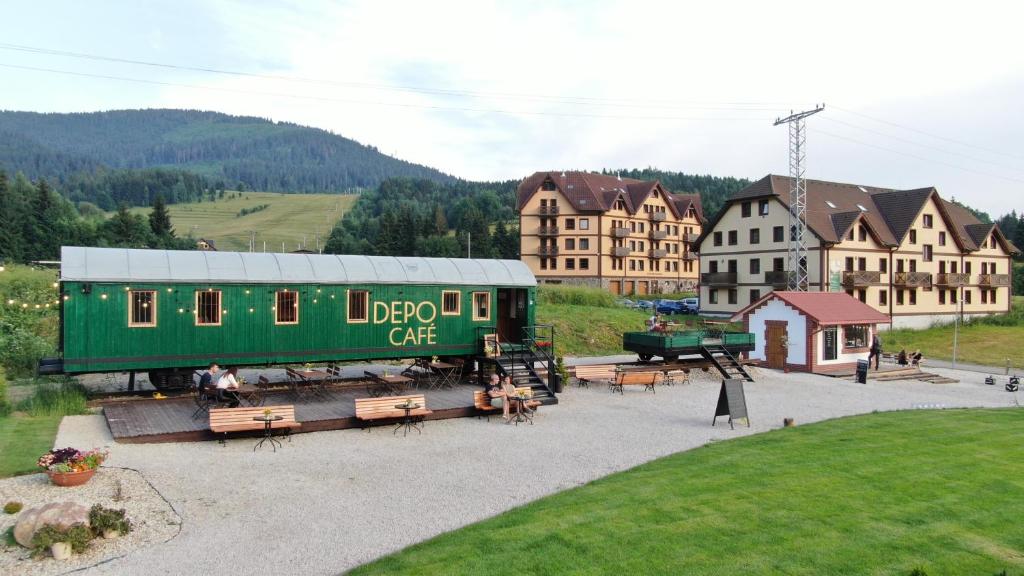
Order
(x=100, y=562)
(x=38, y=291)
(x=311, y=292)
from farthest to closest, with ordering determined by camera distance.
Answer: (x=38, y=291) → (x=311, y=292) → (x=100, y=562)

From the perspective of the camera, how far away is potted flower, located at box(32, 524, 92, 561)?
8250 mm

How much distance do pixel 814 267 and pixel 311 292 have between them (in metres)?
35.7

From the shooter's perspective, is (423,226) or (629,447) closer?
(629,447)

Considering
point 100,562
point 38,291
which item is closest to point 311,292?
point 100,562

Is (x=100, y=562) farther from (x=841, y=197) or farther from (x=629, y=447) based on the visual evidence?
(x=841, y=197)

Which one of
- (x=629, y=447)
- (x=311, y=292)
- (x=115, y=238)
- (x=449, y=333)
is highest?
(x=115, y=238)

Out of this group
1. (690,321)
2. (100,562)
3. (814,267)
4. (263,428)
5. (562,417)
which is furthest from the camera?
(690,321)

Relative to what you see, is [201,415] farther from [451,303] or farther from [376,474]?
[451,303]

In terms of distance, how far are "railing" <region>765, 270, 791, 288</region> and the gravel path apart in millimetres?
24479

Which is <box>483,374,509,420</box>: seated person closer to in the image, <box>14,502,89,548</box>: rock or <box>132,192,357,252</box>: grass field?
<box>14,502,89,548</box>: rock

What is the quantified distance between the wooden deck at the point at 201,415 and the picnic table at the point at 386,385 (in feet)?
1.15

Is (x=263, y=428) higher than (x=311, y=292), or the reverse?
(x=311, y=292)

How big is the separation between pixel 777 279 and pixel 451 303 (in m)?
30.7

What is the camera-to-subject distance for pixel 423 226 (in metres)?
93.8
